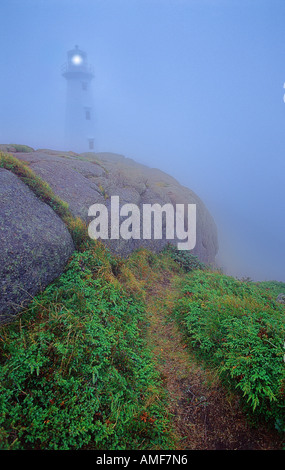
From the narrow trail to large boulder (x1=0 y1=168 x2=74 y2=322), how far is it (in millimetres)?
3171

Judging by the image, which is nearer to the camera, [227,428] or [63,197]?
[227,428]

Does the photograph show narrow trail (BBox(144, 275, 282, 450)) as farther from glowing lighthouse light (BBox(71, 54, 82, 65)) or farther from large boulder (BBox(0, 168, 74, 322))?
glowing lighthouse light (BBox(71, 54, 82, 65))

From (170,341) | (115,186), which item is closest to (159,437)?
(170,341)

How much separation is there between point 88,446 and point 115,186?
11080 millimetres

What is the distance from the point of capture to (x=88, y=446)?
374 cm

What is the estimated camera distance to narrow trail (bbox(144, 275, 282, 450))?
3969mm

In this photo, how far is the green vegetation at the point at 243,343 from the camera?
160 inches

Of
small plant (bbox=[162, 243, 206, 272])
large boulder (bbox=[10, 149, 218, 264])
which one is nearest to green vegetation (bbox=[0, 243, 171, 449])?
large boulder (bbox=[10, 149, 218, 264])

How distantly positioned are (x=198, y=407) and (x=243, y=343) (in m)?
1.46

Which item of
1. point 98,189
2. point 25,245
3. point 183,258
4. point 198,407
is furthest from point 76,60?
point 198,407

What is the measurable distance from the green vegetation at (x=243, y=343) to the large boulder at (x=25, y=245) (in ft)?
12.4

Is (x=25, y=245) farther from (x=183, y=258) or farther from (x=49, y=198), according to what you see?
(x=183, y=258)
